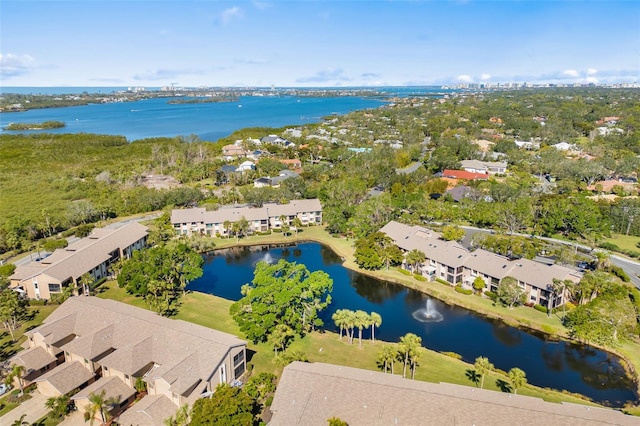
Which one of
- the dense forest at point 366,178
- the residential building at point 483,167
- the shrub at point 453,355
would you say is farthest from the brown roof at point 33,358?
the residential building at point 483,167

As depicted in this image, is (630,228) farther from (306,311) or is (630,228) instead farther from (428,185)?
(306,311)

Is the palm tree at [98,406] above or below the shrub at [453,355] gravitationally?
above

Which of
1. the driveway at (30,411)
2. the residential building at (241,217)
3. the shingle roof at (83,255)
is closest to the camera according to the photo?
the driveway at (30,411)

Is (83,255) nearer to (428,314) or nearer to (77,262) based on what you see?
(77,262)

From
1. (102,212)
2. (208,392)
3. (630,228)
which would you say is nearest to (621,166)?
(630,228)

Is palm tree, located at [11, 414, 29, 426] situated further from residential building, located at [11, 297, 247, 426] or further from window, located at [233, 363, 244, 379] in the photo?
window, located at [233, 363, 244, 379]

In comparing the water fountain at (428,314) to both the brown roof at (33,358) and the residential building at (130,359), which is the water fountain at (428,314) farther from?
the brown roof at (33,358)

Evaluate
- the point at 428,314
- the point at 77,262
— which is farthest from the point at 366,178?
the point at 77,262
